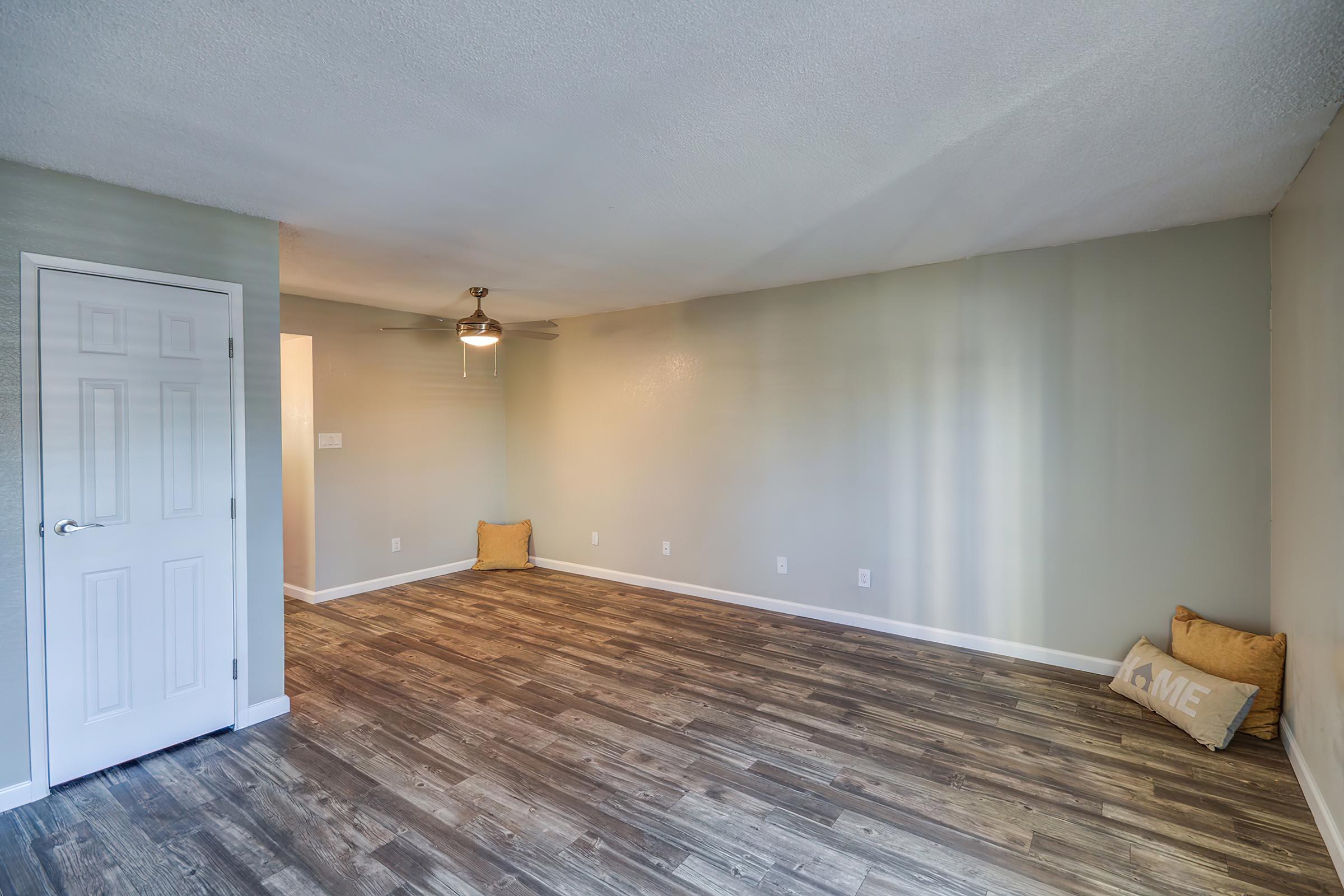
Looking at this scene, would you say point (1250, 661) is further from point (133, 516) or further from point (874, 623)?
point (133, 516)

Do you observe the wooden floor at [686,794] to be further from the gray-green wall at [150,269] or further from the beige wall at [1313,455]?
the gray-green wall at [150,269]

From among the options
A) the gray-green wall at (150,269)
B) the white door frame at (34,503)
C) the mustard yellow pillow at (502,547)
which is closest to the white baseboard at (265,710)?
the gray-green wall at (150,269)

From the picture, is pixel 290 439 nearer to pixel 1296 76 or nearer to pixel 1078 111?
pixel 1078 111

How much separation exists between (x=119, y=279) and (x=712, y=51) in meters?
2.62

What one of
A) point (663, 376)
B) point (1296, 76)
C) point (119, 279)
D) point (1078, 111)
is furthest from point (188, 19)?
point (663, 376)

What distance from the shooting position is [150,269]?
106 inches

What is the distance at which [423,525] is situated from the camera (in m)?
5.77

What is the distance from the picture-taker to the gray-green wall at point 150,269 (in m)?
2.35

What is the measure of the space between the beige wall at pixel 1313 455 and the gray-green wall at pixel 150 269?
4.29 meters

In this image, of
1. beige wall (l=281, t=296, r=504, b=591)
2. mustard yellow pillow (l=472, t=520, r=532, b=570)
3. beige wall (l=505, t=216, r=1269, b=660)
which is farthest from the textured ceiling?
mustard yellow pillow (l=472, t=520, r=532, b=570)

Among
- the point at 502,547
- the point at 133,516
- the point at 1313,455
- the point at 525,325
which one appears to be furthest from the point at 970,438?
the point at 133,516

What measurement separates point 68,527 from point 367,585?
9.78ft

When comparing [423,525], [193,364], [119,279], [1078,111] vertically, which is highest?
[1078,111]

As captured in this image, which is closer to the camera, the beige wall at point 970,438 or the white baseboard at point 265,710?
the white baseboard at point 265,710
